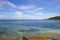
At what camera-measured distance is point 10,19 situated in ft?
5.72

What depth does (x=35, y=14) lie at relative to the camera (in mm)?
1789

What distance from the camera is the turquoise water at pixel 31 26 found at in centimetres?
176

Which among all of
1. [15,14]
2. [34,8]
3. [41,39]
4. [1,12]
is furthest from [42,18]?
[1,12]

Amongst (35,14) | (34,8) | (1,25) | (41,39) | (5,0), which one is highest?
(5,0)

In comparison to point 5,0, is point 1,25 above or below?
below

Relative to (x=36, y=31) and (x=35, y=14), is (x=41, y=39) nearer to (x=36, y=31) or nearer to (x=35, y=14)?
(x=36, y=31)

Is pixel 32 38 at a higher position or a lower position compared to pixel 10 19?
lower

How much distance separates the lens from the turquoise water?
1763mm

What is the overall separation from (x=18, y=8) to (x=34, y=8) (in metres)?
0.29

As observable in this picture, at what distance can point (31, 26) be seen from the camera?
180cm

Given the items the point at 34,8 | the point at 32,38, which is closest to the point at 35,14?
the point at 34,8

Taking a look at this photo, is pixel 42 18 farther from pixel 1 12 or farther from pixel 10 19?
pixel 1 12

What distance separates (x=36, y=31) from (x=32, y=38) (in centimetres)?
15

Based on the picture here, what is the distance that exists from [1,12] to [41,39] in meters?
0.88
